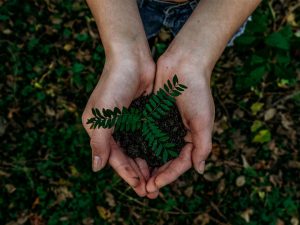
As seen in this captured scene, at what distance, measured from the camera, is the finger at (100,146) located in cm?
250

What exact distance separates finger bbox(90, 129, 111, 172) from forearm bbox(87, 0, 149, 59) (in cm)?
60

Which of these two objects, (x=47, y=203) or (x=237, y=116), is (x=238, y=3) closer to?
(x=237, y=116)

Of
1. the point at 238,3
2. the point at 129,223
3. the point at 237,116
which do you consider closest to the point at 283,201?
the point at 237,116

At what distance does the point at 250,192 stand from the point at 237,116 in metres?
0.80

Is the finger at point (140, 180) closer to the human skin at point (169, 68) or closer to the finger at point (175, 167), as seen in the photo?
the human skin at point (169, 68)

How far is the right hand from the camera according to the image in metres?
2.53

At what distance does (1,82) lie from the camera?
4.13 metres

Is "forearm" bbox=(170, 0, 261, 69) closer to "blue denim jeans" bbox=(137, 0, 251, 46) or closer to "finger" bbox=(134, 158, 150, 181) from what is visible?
"blue denim jeans" bbox=(137, 0, 251, 46)

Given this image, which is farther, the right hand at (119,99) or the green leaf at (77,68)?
the green leaf at (77,68)

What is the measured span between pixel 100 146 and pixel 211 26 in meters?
1.15

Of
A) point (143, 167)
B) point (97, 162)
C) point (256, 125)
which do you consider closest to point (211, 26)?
point (143, 167)

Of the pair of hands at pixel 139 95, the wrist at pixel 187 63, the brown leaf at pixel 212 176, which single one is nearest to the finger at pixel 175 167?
the pair of hands at pixel 139 95

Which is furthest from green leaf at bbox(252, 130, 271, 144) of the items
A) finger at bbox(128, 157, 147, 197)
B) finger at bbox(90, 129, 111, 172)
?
finger at bbox(90, 129, 111, 172)

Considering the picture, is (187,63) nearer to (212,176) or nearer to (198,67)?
(198,67)
